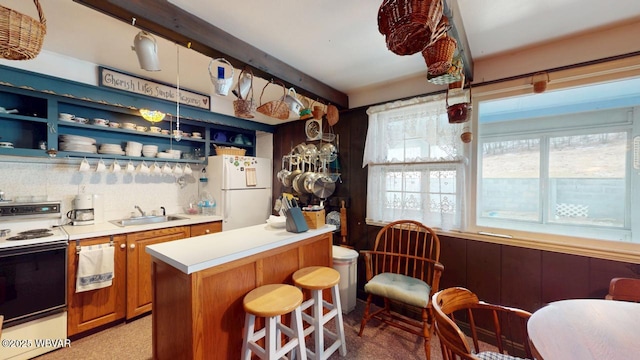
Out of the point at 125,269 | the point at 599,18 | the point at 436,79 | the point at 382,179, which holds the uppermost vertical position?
the point at 599,18

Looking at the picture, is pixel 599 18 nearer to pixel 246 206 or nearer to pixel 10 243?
pixel 246 206

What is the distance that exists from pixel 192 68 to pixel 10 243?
6.22 ft

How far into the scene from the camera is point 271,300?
1.38 m

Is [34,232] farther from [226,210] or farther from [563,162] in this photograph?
[563,162]

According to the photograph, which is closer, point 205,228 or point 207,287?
point 207,287

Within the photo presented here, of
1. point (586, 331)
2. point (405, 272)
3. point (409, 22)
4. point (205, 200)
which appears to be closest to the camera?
point (409, 22)

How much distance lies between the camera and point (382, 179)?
8.36ft

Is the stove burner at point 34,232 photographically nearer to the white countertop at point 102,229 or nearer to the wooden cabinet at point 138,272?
the white countertop at point 102,229

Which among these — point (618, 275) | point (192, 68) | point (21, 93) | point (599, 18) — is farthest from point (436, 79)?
point (21, 93)

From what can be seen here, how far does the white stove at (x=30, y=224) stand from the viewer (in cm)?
178

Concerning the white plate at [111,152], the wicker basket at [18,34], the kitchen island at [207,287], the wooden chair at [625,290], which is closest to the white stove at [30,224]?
the white plate at [111,152]

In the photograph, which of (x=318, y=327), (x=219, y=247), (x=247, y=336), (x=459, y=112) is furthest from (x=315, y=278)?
(x=459, y=112)

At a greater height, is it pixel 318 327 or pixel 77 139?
pixel 77 139

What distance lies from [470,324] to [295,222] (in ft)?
4.11
